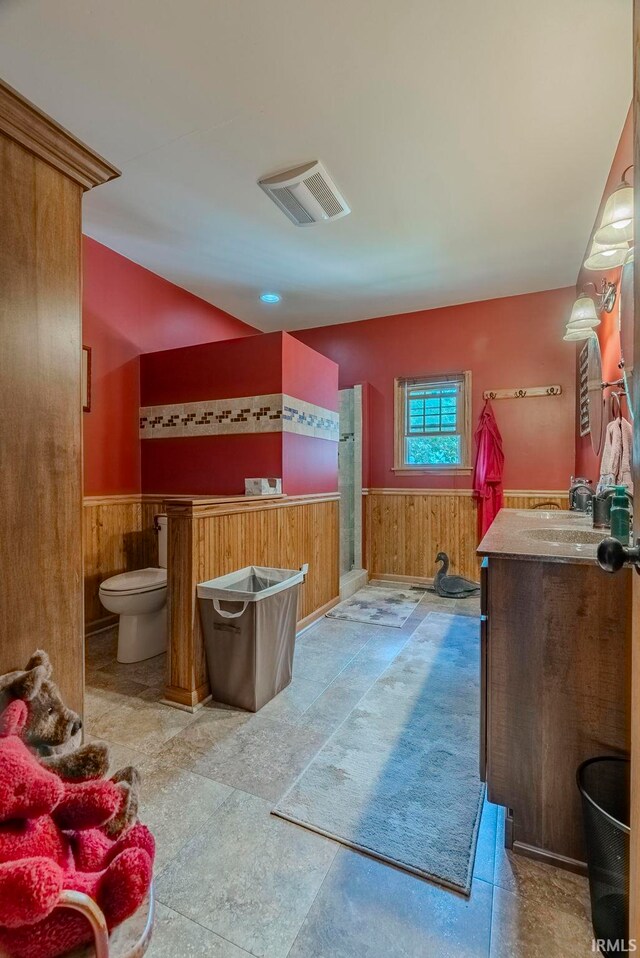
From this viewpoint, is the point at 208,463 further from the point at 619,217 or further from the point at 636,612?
the point at 636,612

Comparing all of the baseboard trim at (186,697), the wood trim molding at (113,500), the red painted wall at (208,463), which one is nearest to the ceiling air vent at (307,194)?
the red painted wall at (208,463)

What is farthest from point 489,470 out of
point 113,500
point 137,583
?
point 113,500

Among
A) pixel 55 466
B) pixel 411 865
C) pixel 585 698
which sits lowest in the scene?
pixel 411 865

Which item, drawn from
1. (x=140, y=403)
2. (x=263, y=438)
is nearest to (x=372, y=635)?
(x=263, y=438)

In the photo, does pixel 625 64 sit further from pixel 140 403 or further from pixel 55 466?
pixel 140 403

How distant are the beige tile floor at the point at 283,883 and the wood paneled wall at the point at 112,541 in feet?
4.37

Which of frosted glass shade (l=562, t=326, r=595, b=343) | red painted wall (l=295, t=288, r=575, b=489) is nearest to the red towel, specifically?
red painted wall (l=295, t=288, r=575, b=489)

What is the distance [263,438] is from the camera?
2936 millimetres

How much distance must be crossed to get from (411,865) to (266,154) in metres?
2.99

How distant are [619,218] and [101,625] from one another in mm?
3684

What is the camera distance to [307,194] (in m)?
2.46

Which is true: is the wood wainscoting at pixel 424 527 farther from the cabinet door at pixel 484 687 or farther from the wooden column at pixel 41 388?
the wooden column at pixel 41 388

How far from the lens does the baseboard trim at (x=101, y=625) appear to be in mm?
2988

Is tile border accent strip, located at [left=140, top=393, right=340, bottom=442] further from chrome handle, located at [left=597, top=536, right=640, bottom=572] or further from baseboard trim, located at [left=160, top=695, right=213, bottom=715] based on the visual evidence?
chrome handle, located at [left=597, top=536, right=640, bottom=572]
